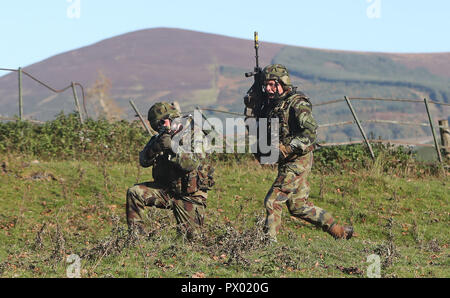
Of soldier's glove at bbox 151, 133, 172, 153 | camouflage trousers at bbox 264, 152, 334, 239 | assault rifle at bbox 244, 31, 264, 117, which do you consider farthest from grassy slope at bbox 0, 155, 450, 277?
assault rifle at bbox 244, 31, 264, 117

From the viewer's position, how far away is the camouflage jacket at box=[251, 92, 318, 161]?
7.71 m

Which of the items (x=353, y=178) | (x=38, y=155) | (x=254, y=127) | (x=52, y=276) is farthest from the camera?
(x=38, y=155)

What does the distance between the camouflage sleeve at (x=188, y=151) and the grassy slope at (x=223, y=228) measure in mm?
683

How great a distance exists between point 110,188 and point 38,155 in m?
2.98

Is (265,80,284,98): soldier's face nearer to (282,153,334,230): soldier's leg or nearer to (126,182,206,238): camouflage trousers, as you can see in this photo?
(282,153,334,230): soldier's leg

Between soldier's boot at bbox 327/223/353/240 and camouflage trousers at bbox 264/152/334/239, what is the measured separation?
196 mm

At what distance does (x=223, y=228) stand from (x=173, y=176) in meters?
0.90

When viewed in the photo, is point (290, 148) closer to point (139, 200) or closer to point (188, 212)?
point (188, 212)

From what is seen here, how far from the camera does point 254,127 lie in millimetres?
8273

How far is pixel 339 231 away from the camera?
26.8ft

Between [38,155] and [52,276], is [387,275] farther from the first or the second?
[38,155]

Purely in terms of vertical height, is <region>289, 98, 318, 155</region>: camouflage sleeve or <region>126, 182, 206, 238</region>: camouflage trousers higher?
<region>289, 98, 318, 155</region>: camouflage sleeve
